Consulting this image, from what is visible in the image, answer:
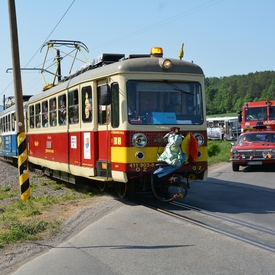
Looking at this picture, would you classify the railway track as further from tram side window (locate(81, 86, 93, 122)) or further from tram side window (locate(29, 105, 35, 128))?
tram side window (locate(29, 105, 35, 128))

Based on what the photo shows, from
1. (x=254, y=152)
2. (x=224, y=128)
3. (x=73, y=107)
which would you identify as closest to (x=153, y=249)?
(x=73, y=107)

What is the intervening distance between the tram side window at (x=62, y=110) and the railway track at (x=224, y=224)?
411 cm

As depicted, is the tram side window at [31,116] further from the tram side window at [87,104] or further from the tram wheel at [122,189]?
the tram wheel at [122,189]

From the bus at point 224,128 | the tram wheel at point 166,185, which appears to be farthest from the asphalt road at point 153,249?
the bus at point 224,128

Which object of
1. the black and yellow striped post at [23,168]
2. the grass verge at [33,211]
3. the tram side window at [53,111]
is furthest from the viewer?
the tram side window at [53,111]

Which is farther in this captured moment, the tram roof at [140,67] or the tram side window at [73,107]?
the tram side window at [73,107]

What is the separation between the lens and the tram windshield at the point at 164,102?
33.8 feet

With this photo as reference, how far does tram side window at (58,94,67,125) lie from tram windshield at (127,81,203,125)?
148 inches

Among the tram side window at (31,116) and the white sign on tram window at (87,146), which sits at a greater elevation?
the tram side window at (31,116)

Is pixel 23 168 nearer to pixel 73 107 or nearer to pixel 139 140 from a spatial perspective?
pixel 73 107

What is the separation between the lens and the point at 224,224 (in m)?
8.54

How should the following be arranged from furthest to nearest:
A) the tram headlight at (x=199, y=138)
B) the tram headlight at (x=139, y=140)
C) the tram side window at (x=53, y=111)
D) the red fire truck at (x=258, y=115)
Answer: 1. the red fire truck at (x=258, y=115)
2. the tram side window at (x=53, y=111)
3. the tram headlight at (x=199, y=138)
4. the tram headlight at (x=139, y=140)

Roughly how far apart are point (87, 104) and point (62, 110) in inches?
90.2

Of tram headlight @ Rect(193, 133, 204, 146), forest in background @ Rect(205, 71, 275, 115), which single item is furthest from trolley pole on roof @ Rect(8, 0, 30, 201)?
forest in background @ Rect(205, 71, 275, 115)
